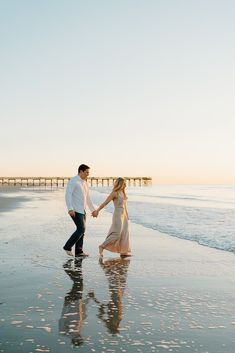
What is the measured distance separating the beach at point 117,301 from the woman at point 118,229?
0.91 ft

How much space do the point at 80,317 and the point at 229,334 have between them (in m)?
1.68

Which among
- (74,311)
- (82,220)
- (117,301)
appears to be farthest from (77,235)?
(74,311)

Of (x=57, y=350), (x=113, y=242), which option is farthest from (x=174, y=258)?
(x=57, y=350)

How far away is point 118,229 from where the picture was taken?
33.3ft

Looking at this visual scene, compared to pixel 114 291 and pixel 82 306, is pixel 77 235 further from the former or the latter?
pixel 82 306

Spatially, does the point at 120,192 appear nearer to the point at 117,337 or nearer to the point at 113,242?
the point at 113,242

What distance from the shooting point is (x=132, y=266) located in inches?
339

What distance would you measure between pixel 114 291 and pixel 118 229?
12.5 ft

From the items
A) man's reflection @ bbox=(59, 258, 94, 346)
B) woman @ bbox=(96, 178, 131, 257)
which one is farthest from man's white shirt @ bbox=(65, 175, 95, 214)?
man's reflection @ bbox=(59, 258, 94, 346)

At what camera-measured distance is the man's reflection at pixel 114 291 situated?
4.92 metres

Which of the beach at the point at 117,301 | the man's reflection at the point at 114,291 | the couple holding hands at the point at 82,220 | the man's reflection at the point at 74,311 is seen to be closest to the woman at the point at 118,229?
the couple holding hands at the point at 82,220

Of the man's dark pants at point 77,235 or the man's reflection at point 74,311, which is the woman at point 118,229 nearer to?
the man's dark pants at point 77,235

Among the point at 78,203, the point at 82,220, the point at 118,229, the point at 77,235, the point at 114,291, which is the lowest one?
the point at 114,291

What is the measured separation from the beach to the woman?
A: 10.9 inches
